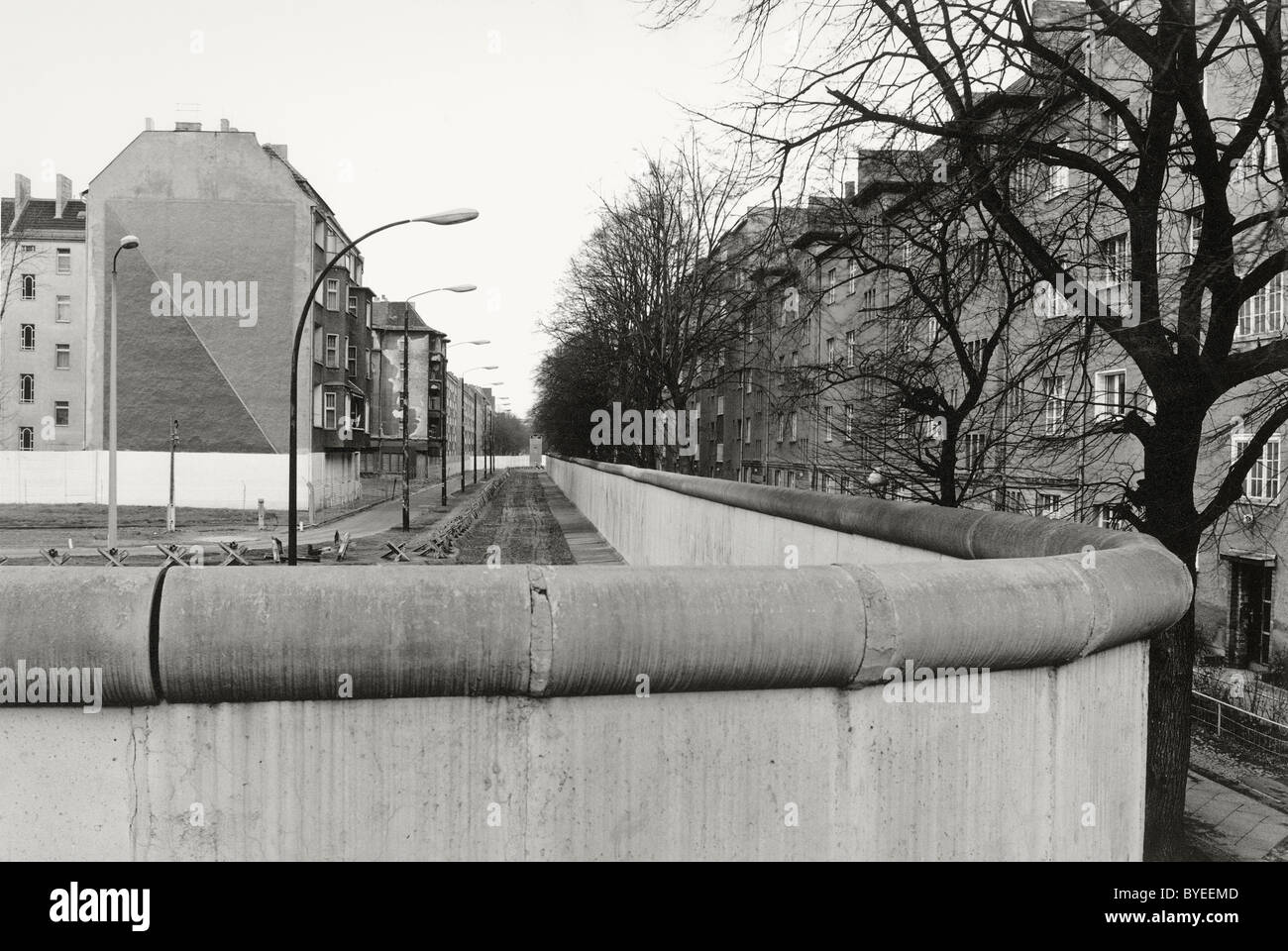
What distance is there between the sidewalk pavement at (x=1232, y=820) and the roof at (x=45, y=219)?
199 ft

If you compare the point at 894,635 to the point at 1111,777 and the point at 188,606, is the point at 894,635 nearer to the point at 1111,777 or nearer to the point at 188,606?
the point at 1111,777

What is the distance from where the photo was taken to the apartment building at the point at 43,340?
172 feet

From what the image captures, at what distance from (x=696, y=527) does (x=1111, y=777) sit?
12.7 meters

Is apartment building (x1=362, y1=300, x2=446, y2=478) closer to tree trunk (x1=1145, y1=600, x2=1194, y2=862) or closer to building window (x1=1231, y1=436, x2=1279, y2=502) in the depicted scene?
building window (x1=1231, y1=436, x2=1279, y2=502)

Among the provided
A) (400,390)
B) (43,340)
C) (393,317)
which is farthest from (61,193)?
(393,317)

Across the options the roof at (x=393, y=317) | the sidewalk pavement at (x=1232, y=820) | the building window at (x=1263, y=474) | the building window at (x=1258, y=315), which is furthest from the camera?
the roof at (x=393, y=317)

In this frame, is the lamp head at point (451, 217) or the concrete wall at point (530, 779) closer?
the concrete wall at point (530, 779)

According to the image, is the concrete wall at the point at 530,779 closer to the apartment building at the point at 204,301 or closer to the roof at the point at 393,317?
the apartment building at the point at 204,301

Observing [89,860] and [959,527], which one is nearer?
[89,860]

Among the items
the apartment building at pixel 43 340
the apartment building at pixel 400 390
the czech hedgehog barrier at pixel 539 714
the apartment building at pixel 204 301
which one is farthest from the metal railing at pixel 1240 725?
the apartment building at pixel 400 390

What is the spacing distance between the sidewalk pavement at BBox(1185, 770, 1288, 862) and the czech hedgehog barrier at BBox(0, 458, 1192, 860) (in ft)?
27.7

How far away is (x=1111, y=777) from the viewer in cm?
323

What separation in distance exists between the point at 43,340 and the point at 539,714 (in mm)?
60805

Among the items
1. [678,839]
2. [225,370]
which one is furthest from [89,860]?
[225,370]
